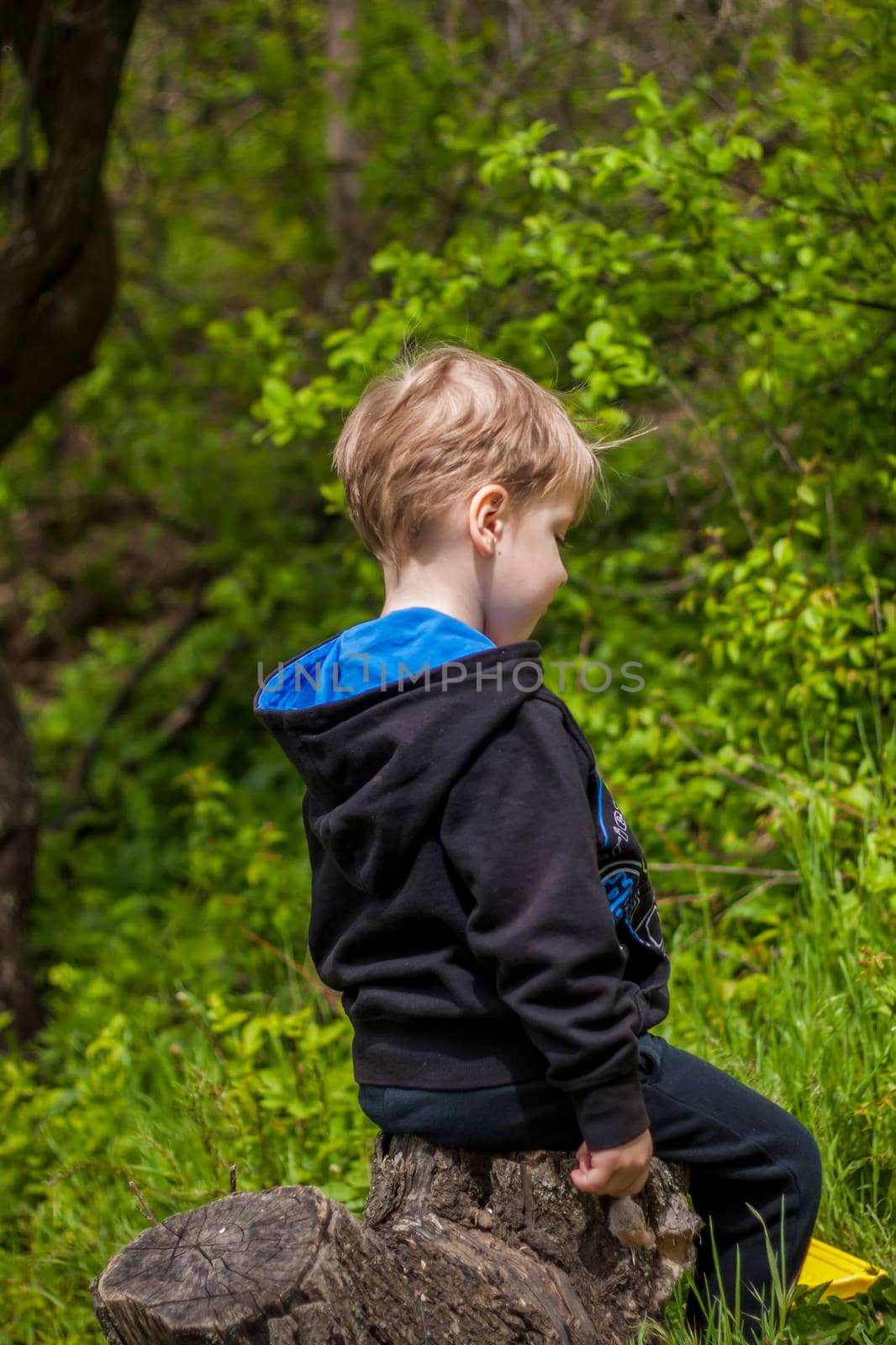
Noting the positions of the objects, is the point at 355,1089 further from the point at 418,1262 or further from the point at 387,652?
the point at 387,652

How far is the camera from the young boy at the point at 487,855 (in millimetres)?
1636

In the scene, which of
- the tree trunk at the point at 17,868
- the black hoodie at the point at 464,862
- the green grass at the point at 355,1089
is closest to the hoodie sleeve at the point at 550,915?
the black hoodie at the point at 464,862

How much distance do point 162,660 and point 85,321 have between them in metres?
2.86

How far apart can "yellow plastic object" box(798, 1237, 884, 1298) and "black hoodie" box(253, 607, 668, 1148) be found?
26.4 inches

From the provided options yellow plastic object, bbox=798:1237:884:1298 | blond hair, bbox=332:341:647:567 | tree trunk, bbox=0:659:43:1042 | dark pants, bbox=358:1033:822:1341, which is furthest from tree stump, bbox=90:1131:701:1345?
tree trunk, bbox=0:659:43:1042

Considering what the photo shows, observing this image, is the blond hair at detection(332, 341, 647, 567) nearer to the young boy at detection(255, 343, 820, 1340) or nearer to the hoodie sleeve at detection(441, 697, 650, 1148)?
the young boy at detection(255, 343, 820, 1340)

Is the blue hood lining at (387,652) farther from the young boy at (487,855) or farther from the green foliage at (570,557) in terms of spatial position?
the green foliage at (570,557)

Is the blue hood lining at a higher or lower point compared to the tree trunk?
higher

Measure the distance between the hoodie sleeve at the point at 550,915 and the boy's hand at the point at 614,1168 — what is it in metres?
0.03

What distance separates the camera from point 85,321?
4516mm

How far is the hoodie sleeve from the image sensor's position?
1606mm

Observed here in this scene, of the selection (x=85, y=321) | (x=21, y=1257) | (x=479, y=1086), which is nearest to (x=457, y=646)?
(x=479, y=1086)

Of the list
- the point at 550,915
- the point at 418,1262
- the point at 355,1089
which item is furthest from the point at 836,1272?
the point at 355,1089

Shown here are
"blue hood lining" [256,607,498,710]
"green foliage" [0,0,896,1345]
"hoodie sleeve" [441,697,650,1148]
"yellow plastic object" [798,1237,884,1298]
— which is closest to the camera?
"hoodie sleeve" [441,697,650,1148]
